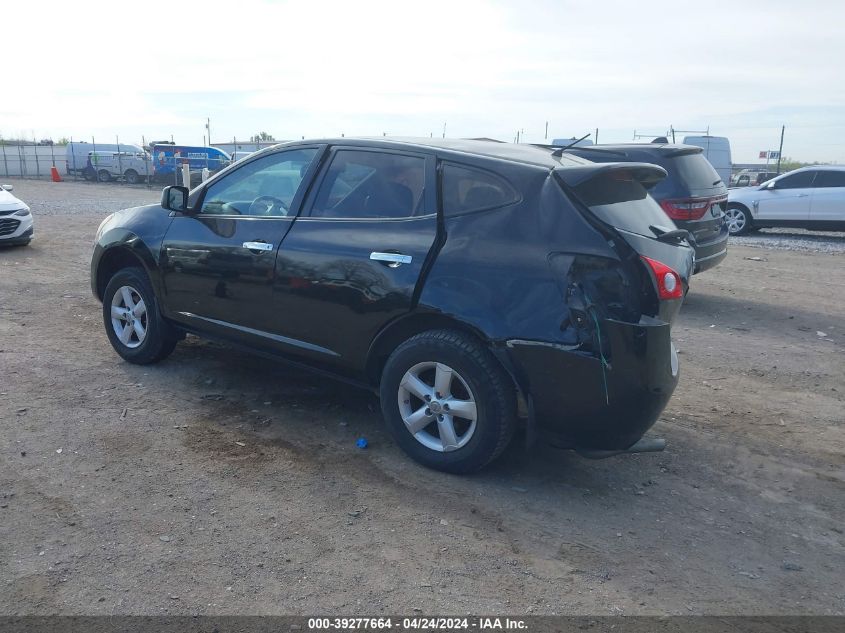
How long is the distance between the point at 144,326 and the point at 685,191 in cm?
610

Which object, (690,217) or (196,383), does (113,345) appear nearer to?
(196,383)

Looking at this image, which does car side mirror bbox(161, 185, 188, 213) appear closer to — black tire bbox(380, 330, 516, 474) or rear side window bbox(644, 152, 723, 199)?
black tire bbox(380, 330, 516, 474)

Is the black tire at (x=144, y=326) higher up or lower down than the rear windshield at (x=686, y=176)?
lower down

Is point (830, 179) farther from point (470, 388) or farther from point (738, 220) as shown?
point (470, 388)

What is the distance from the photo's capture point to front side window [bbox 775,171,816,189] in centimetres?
1653

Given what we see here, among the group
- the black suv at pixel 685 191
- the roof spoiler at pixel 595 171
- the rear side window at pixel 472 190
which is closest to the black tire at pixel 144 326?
the rear side window at pixel 472 190

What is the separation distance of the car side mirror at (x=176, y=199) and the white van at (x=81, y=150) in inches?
1530

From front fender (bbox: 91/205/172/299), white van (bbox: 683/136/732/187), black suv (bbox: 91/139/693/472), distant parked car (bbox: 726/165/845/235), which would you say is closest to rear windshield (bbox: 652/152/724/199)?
black suv (bbox: 91/139/693/472)

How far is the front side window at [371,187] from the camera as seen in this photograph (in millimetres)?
4520

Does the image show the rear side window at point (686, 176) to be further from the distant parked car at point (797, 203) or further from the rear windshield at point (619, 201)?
the distant parked car at point (797, 203)

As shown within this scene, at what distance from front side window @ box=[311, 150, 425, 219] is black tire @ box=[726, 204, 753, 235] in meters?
14.3

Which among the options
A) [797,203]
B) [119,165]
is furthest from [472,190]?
[119,165]

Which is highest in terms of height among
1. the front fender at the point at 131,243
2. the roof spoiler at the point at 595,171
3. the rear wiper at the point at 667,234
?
the roof spoiler at the point at 595,171

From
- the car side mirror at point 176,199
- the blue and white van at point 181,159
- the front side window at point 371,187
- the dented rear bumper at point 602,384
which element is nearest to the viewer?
the dented rear bumper at point 602,384
